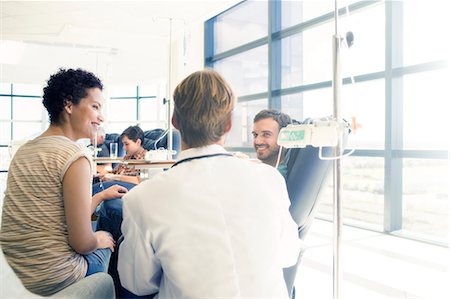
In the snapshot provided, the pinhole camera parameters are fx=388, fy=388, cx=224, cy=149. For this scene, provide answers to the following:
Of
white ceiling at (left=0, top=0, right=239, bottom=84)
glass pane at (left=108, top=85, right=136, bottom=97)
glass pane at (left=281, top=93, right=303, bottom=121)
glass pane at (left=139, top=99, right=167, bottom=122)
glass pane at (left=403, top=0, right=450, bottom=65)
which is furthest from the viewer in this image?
glass pane at (left=108, top=85, right=136, bottom=97)

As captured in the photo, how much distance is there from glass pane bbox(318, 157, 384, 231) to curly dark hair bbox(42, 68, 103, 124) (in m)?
3.15

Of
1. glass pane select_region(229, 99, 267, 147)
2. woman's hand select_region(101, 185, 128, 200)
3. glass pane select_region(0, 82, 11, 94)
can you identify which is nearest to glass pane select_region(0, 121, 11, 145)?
glass pane select_region(0, 82, 11, 94)

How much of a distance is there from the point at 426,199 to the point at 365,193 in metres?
0.84

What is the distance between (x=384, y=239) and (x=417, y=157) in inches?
34.1

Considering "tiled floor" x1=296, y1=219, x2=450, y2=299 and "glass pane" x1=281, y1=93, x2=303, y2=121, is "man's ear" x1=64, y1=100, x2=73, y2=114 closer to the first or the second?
"tiled floor" x1=296, y1=219, x2=450, y2=299

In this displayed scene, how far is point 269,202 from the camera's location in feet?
3.10

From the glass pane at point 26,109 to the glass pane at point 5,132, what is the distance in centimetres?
28

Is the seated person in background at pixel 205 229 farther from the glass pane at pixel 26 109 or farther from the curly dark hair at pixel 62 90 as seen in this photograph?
the glass pane at pixel 26 109

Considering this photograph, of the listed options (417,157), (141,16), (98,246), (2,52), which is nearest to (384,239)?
(417,157)

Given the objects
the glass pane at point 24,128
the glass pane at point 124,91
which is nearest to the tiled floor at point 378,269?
the glass pane at point 124,91

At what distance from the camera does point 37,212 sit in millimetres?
1184

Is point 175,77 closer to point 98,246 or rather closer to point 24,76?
point 24,76

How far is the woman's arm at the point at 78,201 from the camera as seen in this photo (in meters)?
1.16

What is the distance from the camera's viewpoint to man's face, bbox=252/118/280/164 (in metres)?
2.35
